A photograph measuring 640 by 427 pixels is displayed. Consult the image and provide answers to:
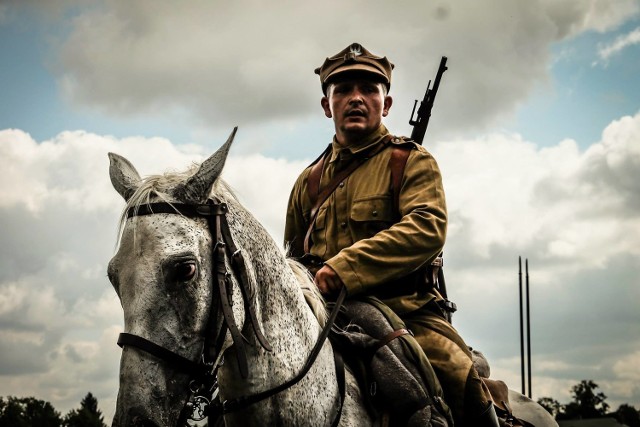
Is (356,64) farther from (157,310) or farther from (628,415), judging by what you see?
(628,415)

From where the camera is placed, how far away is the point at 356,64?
657 centimetres

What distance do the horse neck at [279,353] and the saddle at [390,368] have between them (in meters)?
0.25

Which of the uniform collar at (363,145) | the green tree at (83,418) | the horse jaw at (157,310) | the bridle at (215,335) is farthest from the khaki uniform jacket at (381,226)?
the green tree at (83,418)

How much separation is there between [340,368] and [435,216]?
145 centimetres

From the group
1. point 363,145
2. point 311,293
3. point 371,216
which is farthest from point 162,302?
point 363,145

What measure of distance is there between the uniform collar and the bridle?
2.03m

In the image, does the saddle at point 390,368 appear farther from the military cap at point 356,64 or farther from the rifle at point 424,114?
the rifle at point 424,114

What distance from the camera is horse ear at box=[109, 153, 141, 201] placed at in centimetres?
489

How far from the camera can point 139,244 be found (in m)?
4.27

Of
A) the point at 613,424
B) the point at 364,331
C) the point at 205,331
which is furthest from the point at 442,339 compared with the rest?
the point at 613,424

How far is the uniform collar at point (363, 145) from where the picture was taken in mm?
6441

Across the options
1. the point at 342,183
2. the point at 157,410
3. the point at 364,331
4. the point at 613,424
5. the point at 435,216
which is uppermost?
the point at 613,424

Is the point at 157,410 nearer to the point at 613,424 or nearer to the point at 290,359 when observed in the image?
the point at 290,359

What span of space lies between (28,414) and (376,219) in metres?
83.2
